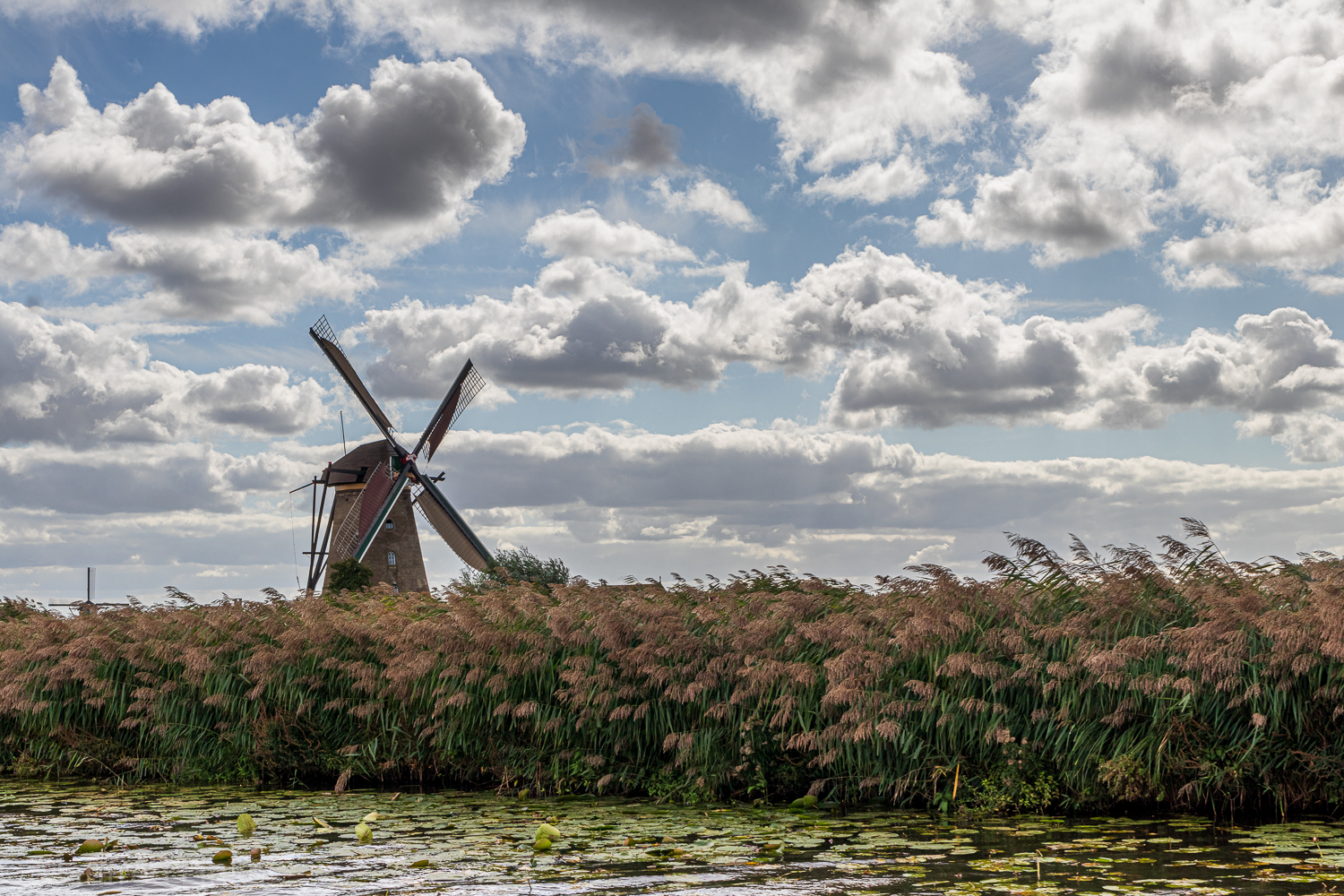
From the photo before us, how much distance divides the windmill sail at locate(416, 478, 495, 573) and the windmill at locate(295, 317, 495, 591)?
0.03 meters

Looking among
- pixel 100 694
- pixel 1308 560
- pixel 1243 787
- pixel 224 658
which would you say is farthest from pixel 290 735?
pixel 1308 560

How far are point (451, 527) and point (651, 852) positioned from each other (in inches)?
1297

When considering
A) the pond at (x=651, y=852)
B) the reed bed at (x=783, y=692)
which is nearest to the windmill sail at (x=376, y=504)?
the reed bed at (x=783, y=692)

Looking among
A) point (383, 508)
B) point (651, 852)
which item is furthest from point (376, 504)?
point (651, 852)

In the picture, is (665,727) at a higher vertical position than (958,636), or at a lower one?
lower

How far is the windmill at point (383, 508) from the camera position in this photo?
36.6 meters

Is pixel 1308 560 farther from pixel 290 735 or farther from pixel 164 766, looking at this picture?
pixel 164 766

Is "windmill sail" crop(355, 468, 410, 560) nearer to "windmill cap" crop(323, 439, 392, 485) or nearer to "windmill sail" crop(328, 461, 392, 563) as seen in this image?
"windmill sail" crop(328, 461, 392, 563)

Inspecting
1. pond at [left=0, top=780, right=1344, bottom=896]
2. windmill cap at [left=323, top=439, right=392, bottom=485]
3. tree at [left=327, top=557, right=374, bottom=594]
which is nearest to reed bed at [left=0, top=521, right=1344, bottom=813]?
pond at [left=0, top=780, right=1344, bottom=896]

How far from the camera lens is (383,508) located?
3638 cm

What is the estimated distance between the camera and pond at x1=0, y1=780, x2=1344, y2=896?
20.4ft

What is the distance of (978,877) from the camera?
20.6 ft

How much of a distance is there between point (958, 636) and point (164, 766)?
8099mm

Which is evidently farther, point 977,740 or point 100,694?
point 100,694
